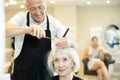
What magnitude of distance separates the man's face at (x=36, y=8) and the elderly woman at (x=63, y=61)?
230 millimetres

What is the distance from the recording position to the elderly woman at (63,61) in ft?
4.51

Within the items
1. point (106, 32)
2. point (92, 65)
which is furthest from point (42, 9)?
point (106, 32)

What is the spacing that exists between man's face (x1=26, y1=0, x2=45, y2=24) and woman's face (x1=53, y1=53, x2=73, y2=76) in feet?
0.85

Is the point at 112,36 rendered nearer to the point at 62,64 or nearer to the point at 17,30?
the point at 62,64

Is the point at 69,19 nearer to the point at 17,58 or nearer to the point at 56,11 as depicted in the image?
the point at 56,11

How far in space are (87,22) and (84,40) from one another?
468 millimetres

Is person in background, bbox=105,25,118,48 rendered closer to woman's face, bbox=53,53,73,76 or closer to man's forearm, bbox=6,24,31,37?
woman's face, bbox=53,53,73,76

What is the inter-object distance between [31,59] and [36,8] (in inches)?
10.9

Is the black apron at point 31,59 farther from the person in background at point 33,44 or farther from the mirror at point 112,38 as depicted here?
the mirror at point 112,38

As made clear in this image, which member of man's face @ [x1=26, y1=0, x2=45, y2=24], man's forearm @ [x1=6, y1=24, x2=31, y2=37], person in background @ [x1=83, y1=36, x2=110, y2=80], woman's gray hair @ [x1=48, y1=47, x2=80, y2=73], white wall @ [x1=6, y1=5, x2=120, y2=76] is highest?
white wall @ [x1=6, y1=5, x2=120, y2=76]

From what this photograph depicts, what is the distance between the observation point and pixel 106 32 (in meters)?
5.89

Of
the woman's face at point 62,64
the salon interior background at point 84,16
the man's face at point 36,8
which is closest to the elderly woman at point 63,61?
the woman's face at point 62,64

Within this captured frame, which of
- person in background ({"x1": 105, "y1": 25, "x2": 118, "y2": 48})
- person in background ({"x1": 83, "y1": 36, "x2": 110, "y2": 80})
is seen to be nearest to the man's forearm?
A: person in background ({"x1": 83, "y1": 36, "x2": 110, "y2": 80})

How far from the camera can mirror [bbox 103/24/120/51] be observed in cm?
564
